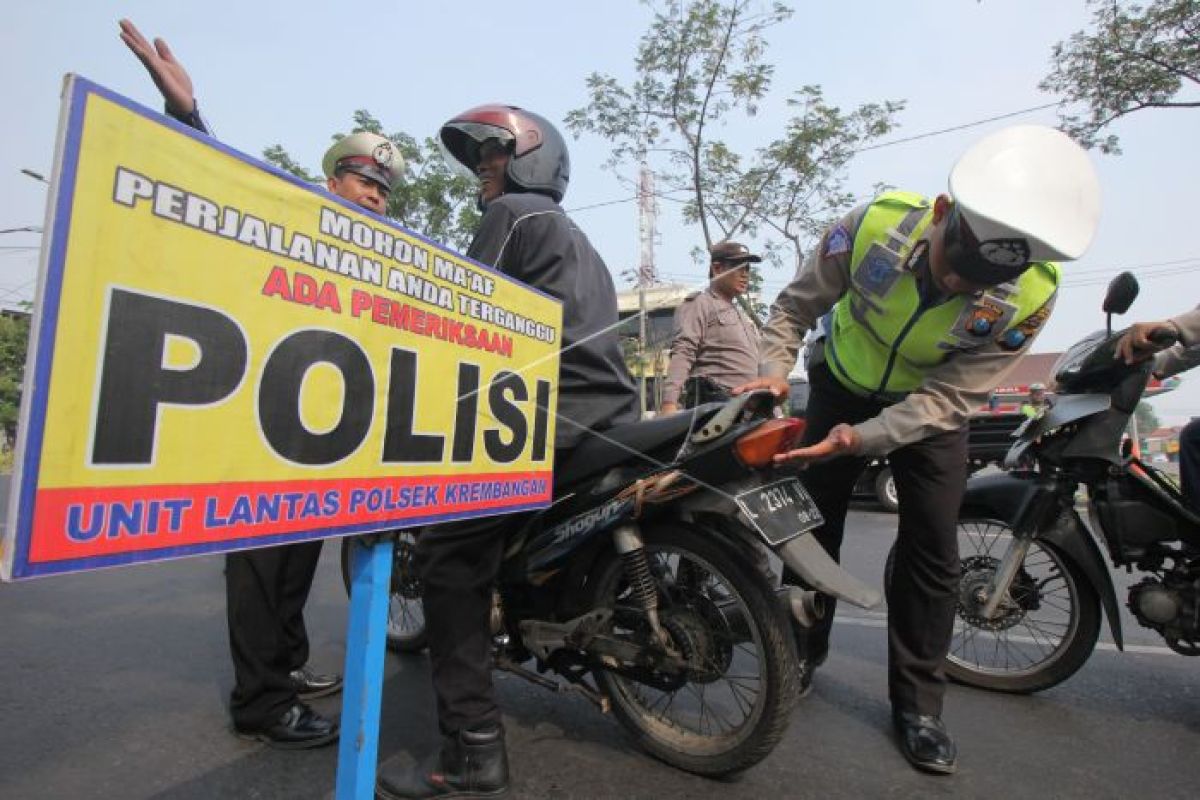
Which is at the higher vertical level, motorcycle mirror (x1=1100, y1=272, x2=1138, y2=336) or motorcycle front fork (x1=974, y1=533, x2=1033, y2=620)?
motorcycle mirror (x1=1100, y1=272, x2=1138, y2=336)

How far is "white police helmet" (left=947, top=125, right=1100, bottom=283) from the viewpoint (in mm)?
1729

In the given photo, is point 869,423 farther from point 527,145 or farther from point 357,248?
point 357,248

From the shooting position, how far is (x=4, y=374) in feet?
48.8

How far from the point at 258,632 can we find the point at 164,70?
1569mm

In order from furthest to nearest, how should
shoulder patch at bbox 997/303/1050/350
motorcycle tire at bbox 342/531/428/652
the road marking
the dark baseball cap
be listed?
the dark baseball cap
the road marking
motorcycle tire at bbox 342/531/428/652
shoulder patch at bbox 997/303/1050/350

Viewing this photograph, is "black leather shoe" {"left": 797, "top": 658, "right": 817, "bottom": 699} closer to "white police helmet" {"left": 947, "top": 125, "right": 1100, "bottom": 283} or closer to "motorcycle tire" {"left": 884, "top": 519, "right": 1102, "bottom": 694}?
"motorcycle tire" {"left": 884, "top": 519, "right": 1102, "bottom": 694}

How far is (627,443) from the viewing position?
2.00 meters

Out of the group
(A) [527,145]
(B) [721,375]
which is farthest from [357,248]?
(B) [721,375]

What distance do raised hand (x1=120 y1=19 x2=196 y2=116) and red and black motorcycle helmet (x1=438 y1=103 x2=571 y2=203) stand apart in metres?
0.71

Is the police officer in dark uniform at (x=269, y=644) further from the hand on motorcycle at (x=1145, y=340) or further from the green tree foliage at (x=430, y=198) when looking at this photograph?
the green tree foliage at (x=430, y=198)

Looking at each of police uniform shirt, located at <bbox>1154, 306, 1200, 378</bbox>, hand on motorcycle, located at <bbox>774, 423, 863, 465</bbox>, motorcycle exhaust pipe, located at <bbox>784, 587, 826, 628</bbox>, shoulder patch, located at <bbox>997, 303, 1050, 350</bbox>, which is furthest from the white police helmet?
motorcycle exhaust pipe, located at <bbox>784, 587, 826, 628</bbox>

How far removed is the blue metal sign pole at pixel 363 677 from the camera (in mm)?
1305

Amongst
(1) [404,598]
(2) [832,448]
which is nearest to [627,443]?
(2) [832,448]

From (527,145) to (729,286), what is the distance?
230cm
